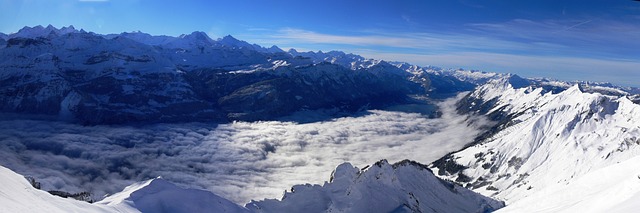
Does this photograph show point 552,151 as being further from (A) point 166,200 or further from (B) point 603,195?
(A) point 166,200

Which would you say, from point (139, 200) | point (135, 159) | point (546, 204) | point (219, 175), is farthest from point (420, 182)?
point (135, 159)

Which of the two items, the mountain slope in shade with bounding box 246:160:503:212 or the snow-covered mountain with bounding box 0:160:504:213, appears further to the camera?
the mountain slope in shade with bounding box 246:160:503:212

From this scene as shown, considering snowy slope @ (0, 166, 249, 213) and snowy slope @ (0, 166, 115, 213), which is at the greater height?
snowy slope @ (0, 166, 115, 213)

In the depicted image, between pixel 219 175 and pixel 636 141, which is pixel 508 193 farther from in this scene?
pixel 219 175

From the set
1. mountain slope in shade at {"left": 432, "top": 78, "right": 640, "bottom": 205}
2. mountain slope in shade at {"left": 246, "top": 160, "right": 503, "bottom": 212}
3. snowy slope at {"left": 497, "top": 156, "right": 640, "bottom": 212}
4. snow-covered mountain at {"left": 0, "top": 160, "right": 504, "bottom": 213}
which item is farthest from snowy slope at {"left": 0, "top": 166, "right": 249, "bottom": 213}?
mountain slope in shade at {"left": 432, "top": 78, "right": 640, "bottom": 205}

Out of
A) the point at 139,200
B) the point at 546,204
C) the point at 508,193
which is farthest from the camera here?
the point at 508,193

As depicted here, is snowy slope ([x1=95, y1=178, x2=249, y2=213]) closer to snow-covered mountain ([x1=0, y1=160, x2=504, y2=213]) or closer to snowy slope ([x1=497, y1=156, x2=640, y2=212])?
snow-covered mountain ([x1=0, y1=160, x2=504, y2=213])
